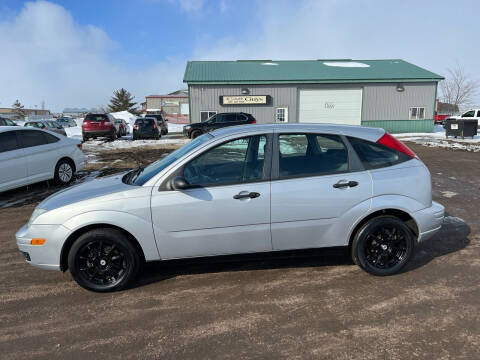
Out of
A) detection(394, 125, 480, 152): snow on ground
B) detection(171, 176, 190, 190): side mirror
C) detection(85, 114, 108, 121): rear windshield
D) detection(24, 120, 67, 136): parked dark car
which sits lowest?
detection(394, 125, 480, 152): snow on ground

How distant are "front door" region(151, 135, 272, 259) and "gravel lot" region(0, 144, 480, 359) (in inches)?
8.7

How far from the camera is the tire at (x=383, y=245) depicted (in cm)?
369

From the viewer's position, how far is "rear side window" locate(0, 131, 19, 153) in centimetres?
734

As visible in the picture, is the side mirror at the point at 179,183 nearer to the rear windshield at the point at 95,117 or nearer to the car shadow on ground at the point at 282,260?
the car shadow on ground at the point at 282,260

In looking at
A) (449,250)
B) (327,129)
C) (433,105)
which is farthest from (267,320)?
(433,105)

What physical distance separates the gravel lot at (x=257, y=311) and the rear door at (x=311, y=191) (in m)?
0.29

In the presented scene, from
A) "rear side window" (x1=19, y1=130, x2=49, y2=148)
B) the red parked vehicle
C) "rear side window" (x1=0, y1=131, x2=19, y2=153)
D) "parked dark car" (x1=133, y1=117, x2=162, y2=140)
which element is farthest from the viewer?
"parked dark car" (x1=133, y1=117, x2=162, y2=140)

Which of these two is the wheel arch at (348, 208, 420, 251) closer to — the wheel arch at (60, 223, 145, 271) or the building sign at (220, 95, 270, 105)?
the wheel arch at (60, 223, 145, 271)

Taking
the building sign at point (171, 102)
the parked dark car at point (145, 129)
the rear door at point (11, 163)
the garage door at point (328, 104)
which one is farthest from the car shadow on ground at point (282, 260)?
the building sign at point (171, 102)

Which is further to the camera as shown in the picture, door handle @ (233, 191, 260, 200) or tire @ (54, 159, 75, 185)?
tire @ (54, 159, 75, 185)

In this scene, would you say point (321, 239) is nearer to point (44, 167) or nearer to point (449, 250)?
point (449, 250)

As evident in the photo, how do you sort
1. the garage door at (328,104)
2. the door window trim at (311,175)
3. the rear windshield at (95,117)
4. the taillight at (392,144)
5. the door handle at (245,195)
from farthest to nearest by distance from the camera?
the garage door at (328,104) < the rear windshield at (95,117) < the taillight at (392,144) < the door window trim at (311,175) < the door handle at (245,195)

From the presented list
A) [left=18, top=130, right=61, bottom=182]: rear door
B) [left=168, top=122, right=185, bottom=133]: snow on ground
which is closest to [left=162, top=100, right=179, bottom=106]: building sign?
[left=168, top=122, right=185, bottom=133]: snow on ground

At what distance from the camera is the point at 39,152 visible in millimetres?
8016
